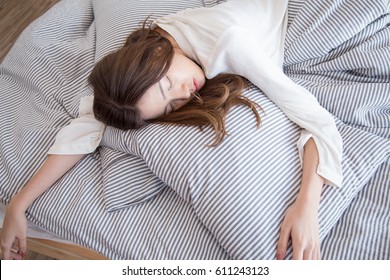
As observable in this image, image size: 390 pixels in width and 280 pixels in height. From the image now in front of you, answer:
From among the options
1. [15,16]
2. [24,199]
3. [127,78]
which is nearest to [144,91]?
[127,78]

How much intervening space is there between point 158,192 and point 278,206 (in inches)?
12.2

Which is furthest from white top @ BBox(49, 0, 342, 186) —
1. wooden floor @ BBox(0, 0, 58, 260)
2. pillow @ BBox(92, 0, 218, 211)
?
wooden floor @ BBox(0, 0, 58, 260)

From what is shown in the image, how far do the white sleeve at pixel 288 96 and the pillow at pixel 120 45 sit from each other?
1.10 ft

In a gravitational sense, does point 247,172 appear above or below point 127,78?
below

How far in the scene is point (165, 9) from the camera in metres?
1.18

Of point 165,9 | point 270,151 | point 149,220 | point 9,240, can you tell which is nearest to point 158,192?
point 149,220

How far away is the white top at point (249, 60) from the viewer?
808 millimetres

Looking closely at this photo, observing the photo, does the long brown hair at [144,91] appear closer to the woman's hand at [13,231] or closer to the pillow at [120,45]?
the pillow at [120,45]

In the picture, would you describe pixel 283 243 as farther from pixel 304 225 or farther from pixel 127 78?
pixel 127 78

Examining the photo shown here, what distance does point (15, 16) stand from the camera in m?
2.15

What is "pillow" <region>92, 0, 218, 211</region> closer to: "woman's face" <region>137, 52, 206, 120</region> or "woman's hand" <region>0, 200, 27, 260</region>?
"woman's face" <region>137, 52, 206, 120</region>

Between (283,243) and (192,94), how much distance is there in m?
0.42

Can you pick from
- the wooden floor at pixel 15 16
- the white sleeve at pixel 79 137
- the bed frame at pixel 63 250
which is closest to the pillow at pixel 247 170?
the white sleeve at pixel 79 137
